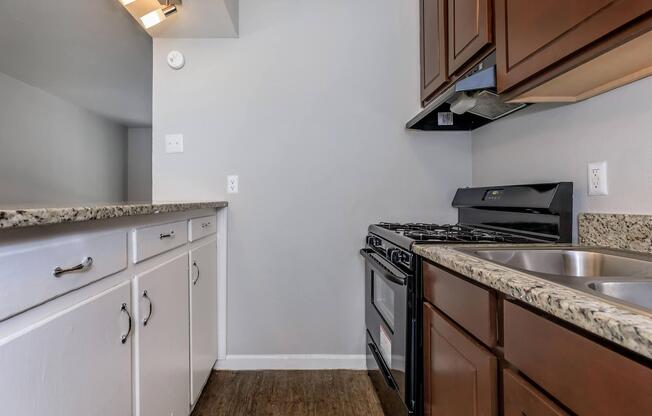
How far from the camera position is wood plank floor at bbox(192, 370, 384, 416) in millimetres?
1652

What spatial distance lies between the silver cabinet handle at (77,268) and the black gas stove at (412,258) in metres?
0.98

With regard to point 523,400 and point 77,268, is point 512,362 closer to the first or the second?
point 523,400

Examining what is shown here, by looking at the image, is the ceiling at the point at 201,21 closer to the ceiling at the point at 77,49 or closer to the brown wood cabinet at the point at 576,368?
the ceiling at the point at 77,49

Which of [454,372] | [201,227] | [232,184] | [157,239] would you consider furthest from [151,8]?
[454,372]

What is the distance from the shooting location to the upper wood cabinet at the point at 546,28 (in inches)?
29.8

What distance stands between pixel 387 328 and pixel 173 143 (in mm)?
1596

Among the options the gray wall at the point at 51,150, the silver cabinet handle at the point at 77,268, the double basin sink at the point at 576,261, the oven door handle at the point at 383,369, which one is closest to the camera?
the silver cabinet handle at the point at 77,268

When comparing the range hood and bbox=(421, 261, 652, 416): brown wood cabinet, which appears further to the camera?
the range hood

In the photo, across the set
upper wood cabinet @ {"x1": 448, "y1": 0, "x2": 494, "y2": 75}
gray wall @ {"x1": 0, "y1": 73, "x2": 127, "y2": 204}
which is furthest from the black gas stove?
gray wall @ {"x1": 0, "y1": 73, "x2": 127, "y2": 204}

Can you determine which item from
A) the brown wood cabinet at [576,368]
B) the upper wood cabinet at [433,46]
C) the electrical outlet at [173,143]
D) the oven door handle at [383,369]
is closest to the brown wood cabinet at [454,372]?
the brown wood cabinet at [576,368]

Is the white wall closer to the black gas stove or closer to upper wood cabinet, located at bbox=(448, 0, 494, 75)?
the black gas stove

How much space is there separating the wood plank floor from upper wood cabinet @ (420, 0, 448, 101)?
166 cm

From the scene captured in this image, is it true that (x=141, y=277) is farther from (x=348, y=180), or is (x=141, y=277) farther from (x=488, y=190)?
(x=488, y=190)

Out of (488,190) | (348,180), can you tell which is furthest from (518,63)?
(348,180)
